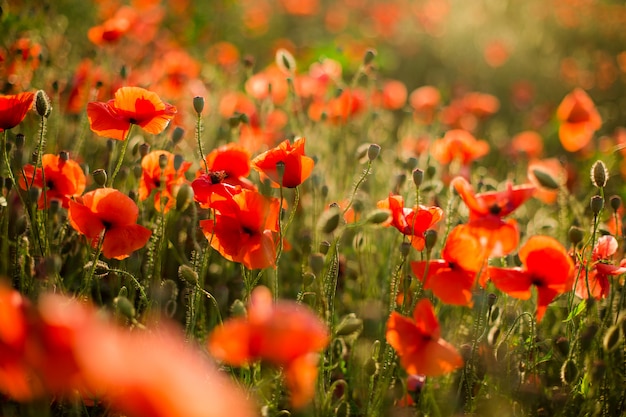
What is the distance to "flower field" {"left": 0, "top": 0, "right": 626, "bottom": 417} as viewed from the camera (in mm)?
868

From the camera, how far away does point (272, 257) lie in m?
1.41

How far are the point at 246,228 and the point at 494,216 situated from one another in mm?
611

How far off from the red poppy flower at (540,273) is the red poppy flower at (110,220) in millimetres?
874

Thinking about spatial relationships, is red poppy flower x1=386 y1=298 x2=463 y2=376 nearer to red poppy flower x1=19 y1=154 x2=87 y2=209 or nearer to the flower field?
the flower field

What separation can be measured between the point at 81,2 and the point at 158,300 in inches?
127

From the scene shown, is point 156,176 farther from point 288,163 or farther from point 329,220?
point 329,220

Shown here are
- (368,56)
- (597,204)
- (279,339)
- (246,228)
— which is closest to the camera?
(279,339)

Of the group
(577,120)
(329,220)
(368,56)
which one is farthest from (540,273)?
(577,120)

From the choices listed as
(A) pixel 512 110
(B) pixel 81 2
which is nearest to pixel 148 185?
(B) pixel 81 2

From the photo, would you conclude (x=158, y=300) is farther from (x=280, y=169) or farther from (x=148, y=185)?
(x=148, y=185)

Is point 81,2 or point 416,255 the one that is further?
point 81,2

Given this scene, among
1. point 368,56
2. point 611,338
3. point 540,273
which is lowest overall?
point 611,338

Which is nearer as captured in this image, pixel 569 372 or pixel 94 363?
pixel 94 363

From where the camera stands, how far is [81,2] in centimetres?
395
